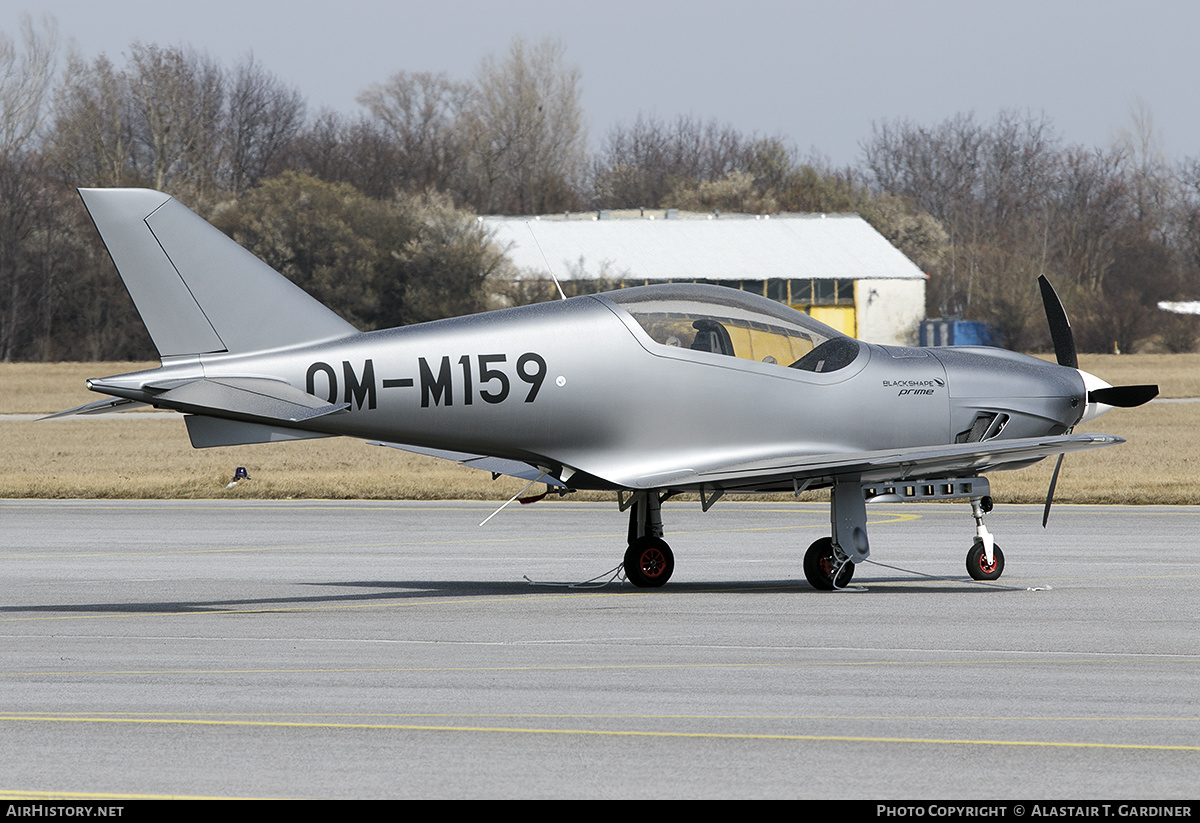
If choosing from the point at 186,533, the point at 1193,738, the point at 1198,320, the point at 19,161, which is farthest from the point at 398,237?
the point at 1193,738

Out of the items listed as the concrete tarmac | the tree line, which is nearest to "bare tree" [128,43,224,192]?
the tree line

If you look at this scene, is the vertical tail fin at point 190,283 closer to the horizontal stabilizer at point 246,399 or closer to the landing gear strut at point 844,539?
the horizontal stabilizer at point 246,399

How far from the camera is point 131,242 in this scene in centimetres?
1188

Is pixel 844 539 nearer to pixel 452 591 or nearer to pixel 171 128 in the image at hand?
pixel 452 591

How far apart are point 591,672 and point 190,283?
5.01 meters

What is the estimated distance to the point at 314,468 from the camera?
3141 centimetres

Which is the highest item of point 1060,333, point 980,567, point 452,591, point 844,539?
point 1060,333

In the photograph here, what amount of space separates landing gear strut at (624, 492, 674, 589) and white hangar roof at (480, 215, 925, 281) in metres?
69.9

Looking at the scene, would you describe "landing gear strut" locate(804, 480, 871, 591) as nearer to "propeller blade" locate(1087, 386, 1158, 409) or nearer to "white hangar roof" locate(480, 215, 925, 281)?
"propeller blade" locate(1087, 386, 1158, 409)

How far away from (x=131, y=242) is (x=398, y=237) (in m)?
72.1

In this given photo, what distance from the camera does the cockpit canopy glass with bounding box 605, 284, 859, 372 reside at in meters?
13.0

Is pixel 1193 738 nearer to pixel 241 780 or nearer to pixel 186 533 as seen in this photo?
pixel 241 780

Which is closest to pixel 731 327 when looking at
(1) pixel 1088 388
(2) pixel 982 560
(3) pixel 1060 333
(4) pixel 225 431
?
(2) pixel 982 560
